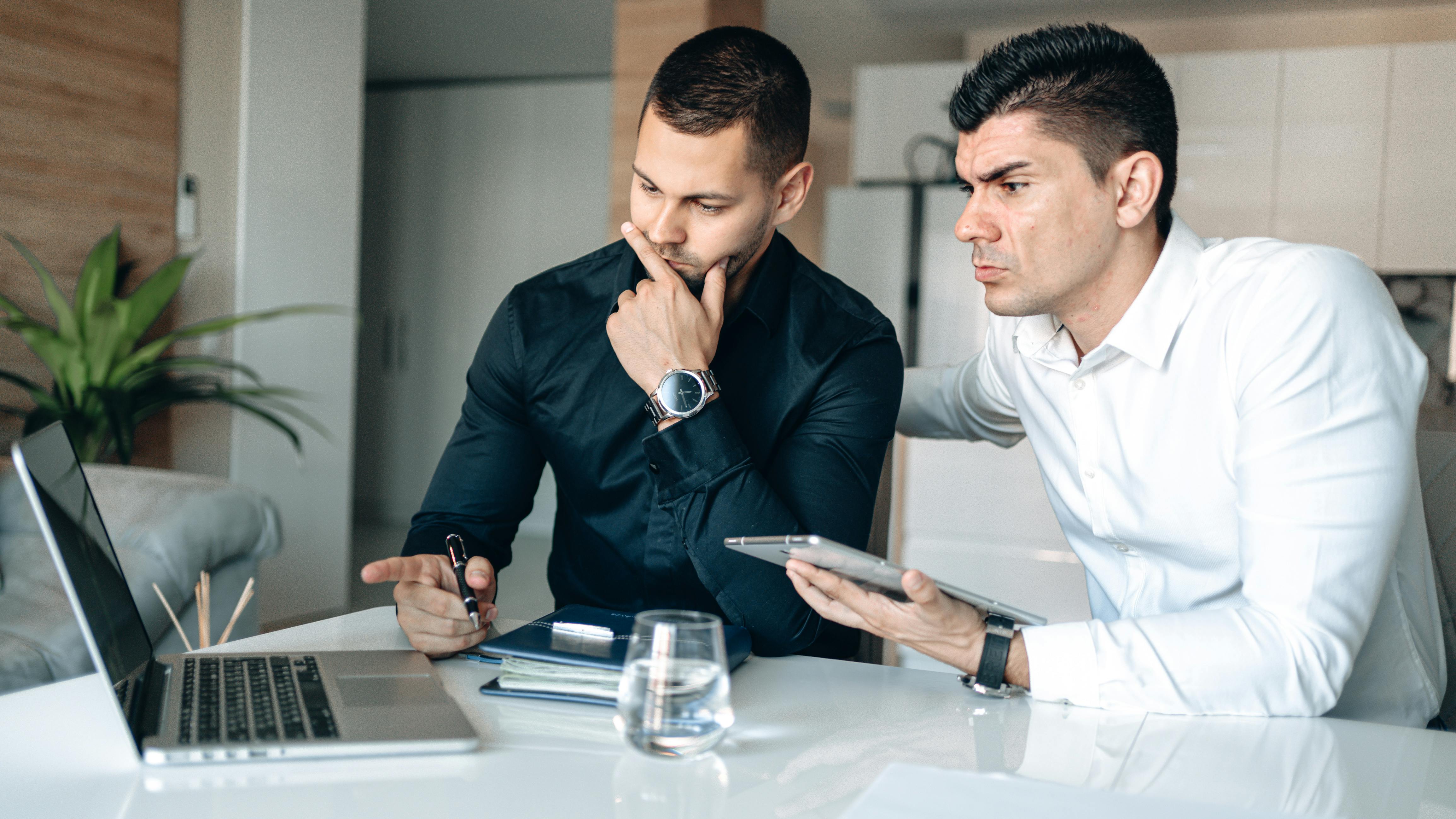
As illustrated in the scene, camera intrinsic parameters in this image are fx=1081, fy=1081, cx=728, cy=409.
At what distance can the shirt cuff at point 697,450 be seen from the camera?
Result: 1.20 meters

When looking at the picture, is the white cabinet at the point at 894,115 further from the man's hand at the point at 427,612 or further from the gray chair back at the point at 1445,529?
the man's hand at the point at 427,612

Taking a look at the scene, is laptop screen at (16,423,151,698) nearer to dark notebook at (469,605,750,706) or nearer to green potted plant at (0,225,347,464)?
dark notebook at (469,605,750,706)

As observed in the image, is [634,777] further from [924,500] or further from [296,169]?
[296,169]

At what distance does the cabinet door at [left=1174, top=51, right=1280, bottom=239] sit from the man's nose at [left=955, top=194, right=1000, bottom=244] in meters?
3.43

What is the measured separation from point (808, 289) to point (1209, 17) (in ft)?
15.3

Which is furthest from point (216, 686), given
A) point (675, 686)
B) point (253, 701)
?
point (675, 686)

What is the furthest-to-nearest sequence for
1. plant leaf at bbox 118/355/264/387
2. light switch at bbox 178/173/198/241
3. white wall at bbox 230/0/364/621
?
white wall at bbox 230/0/364/621
light switch at bbox 178/173/198/241
plant leaf at bbox 118/355/264/387

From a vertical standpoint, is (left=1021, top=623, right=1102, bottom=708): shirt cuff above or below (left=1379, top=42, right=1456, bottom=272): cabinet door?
below

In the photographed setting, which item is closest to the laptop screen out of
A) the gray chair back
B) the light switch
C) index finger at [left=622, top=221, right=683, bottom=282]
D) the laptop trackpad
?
the laptop trackpad

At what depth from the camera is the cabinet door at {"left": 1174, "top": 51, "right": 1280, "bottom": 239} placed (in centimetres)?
433

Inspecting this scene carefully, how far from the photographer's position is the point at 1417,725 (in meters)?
1.26

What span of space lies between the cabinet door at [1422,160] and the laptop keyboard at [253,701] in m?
4.48

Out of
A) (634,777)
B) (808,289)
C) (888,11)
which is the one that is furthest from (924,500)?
(888,11)

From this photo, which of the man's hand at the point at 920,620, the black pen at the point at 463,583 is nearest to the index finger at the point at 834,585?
the man's hand at the point at 920,620
